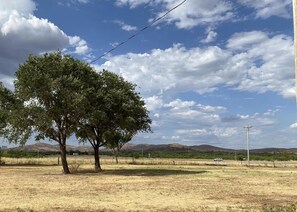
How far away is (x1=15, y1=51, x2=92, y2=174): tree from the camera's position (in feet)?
122

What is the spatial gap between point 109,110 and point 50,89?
354 inches

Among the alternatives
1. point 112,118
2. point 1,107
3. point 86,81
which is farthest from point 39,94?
point 1,107

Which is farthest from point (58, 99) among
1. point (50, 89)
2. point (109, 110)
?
point (109, 110)

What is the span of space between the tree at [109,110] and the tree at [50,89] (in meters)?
2.13

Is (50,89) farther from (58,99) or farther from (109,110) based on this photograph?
(109,110)

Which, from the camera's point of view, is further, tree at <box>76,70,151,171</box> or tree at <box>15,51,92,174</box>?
tree at <box>76,70,151,171</box>

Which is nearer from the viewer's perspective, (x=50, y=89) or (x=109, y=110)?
(x=50, y=89)

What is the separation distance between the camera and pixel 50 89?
123 ft

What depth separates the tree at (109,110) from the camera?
138ft

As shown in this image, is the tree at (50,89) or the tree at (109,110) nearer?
the tree at (50,89)

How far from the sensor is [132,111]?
46.0 meters

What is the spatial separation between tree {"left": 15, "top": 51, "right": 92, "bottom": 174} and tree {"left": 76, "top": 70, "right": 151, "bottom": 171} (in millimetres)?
2131

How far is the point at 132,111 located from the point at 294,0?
36913 millimetres

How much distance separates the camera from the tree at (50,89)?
37.3 meters
